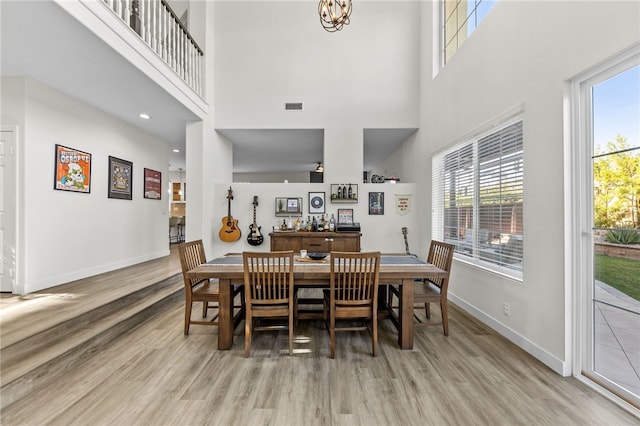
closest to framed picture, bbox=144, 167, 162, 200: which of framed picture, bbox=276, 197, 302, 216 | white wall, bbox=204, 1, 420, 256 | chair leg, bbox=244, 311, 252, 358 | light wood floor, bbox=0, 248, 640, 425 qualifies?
white wall, bbox=204, 1, 420, 256

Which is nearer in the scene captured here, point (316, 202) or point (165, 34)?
point (165, 34)

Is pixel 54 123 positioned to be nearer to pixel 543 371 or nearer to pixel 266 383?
pixel 266 383

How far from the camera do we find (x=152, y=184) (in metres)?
5.53

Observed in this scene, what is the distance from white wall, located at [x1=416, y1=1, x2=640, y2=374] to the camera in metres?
1.87

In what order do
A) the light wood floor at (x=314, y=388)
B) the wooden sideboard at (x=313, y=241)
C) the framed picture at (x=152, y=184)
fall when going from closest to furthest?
the light wood floor at (x=314, y=388)
the wooden sideboard at (x=313, y=241)
the framed picture at (x=152, y=184)

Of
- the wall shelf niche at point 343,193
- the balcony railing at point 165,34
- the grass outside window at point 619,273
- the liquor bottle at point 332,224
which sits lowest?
the grass outside window at point 619,273

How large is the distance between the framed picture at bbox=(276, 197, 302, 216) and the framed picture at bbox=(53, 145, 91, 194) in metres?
2.84

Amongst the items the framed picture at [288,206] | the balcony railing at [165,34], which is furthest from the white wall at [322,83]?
the balcony railing at [165,34]

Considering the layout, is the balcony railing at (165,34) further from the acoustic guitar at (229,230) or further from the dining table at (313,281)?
the dining table at (313,281)

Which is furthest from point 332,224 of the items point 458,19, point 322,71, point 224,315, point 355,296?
point 458,19

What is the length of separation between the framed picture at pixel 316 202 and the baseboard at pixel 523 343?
2573mm

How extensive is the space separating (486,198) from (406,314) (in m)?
1.65

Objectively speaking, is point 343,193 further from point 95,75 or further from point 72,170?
point 72,170

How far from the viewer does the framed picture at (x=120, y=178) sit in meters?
4.47
